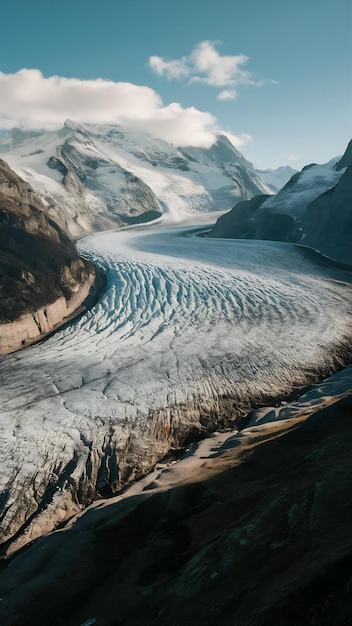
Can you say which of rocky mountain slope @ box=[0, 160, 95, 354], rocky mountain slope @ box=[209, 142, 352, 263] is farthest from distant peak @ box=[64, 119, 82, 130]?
rocky mountain slope @ box=[0, 160, 95, 354]

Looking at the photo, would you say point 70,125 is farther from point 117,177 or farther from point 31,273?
point 31,273

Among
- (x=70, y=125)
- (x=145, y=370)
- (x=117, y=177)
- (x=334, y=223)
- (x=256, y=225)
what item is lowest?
(x=145, y=370)

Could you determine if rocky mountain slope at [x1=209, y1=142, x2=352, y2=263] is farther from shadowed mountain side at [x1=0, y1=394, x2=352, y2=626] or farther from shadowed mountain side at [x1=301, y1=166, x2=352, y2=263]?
shadowed mountain side at [x1=0, y1=394, x2=352, y2=626]

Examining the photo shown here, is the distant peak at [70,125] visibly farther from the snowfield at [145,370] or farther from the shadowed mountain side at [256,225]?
the snowfield at [145,370]

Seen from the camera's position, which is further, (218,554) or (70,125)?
(70,125)

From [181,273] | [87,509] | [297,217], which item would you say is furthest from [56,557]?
[297,217]

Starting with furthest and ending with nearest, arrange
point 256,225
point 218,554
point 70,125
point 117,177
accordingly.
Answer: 1. point 70,125
2. point 117,177
3. point 256,225
4. point 218,554

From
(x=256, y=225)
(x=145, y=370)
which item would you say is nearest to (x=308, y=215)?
(x=256, y=225)
